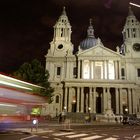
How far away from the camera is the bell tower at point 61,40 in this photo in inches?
2571

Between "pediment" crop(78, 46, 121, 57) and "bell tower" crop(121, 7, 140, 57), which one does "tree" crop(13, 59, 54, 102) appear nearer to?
"pediment" crop(78, 46, 121, 57)

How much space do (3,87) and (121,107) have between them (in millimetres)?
44363

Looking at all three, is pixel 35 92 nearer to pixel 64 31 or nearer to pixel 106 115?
pixel 106 115

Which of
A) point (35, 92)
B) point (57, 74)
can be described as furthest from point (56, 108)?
point (35, 92)

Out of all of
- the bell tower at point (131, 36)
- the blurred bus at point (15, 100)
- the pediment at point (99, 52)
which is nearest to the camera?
the blurred bus at point (15, 100)

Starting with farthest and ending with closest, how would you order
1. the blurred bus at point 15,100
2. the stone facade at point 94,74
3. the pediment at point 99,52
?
the pediment at point 99,52, the stone facade at point 94,74, the blurred bus at point 15,100

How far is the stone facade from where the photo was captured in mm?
56875

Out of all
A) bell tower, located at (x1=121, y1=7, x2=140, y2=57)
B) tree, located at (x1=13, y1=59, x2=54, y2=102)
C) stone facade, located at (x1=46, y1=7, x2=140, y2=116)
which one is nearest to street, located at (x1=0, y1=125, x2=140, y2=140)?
tree, located at (x1=13, y1=59, x2=54, y2=102)

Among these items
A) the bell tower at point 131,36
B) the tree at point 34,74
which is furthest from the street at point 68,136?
the bell tower at point 131,36

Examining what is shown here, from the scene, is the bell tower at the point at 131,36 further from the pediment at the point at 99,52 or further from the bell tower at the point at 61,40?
Result: the bell tower at the point at 61,40

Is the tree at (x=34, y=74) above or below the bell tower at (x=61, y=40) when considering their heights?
below

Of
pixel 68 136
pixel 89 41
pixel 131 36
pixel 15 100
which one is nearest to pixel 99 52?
pixel 131 36

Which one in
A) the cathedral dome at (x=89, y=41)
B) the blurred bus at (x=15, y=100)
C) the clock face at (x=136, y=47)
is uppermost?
the cathedral dome at (x=89, y=41)

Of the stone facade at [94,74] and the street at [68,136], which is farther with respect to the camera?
the stone facade at [94,74]
